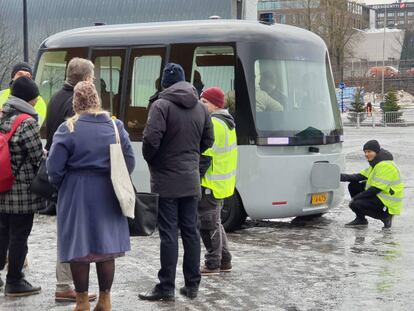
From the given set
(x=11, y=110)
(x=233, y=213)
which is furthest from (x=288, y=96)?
(x=11, y=110)

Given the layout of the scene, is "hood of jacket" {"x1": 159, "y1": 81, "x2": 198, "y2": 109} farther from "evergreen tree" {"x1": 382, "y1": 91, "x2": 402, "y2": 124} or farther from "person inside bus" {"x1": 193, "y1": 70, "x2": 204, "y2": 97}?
"evergreen tree" {"x1": 382, "y1": 91, "x2": 402, "y2": 124}

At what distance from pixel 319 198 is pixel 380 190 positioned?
2.64ft

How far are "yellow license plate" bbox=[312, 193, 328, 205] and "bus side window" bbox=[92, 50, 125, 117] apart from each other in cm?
284

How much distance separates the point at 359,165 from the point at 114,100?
32.6 feet

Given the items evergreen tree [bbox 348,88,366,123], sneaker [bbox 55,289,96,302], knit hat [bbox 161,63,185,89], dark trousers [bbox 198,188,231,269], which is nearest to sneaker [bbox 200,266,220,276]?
dark trousers [bbox 198,188,231,269]

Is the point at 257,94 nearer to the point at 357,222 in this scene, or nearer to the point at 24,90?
the point at 357,222

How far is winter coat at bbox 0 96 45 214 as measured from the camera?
6.11 metres

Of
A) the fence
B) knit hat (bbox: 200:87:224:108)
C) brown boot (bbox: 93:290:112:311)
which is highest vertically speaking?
knit hat (bbox: 200:87:224:108)

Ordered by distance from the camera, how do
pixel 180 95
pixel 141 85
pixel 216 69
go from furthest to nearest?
pixel 141 85 → pixel 216 69 → pixel 180 95

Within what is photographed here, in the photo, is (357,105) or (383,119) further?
(357,105)

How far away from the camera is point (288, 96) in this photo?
31.2ft

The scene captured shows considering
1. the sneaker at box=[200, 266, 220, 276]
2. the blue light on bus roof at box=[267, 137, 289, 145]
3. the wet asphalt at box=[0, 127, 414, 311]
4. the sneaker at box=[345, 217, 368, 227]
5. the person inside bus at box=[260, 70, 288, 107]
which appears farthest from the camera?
the sneaker at box=[345, 217, 368, 227]

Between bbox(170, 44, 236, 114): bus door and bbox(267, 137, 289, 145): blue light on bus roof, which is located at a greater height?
bbox(170, 44, 236, 114): bus door

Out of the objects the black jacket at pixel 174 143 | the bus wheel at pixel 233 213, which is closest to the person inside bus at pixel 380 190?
the bus wheel at pixel 233 213
